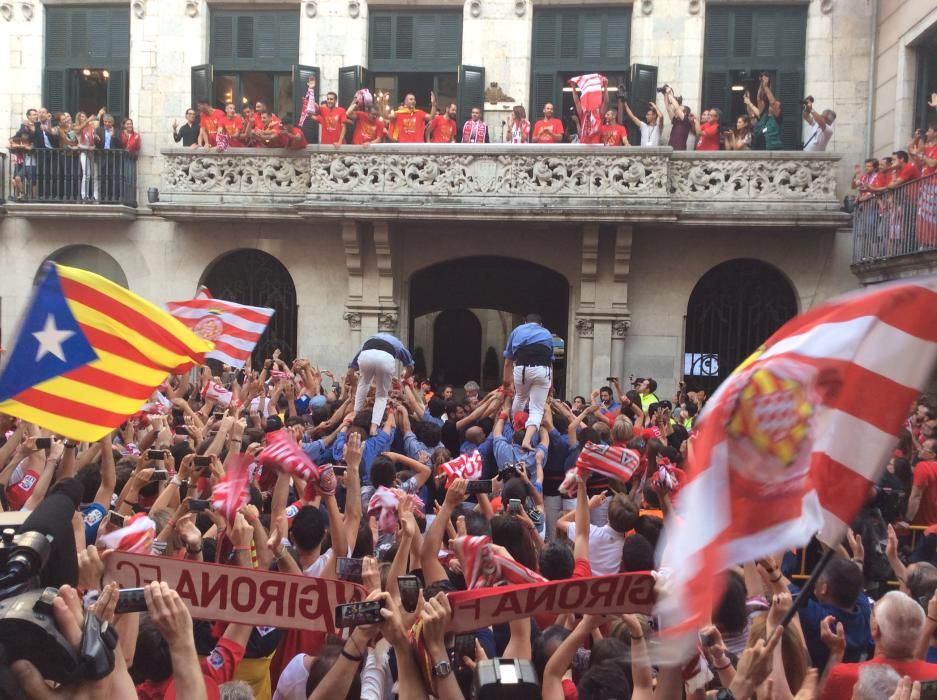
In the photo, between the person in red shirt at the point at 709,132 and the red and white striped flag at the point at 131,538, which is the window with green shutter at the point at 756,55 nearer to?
the person in red shirt at the point at 709,132

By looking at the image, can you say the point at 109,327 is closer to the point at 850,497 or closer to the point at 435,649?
the point at 435,649

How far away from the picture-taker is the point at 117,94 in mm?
19766

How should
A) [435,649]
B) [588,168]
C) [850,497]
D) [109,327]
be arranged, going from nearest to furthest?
[435,649] → [850,497] → [109,327] → [588,168]

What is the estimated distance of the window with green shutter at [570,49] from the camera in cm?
1886

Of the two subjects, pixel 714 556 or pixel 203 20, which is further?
pixel 203 20

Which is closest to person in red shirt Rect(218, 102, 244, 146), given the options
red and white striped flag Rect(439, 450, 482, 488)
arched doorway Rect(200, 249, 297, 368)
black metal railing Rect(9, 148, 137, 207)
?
black metal railing Rect(9, 148, 137, 207)

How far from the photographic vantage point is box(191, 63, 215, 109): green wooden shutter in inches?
746

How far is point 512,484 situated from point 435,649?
3165 mm

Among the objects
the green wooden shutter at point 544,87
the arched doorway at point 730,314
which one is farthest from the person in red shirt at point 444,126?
the arched doorway at point 730,314

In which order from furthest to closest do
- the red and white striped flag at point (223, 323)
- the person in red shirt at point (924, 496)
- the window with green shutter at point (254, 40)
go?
the window with green shutter at point (254, 40) < the red and white striped flag at point (223, 323) < the person in red shirt at point (924, 496)

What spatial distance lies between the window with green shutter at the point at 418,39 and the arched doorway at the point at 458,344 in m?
9.33

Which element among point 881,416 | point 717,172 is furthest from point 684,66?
point 881,416

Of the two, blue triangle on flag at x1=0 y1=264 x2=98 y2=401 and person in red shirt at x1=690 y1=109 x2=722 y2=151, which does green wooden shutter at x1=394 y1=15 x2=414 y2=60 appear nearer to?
person in red shirt at x1=690 y1=109 x2=722 y2=151

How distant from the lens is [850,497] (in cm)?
373
